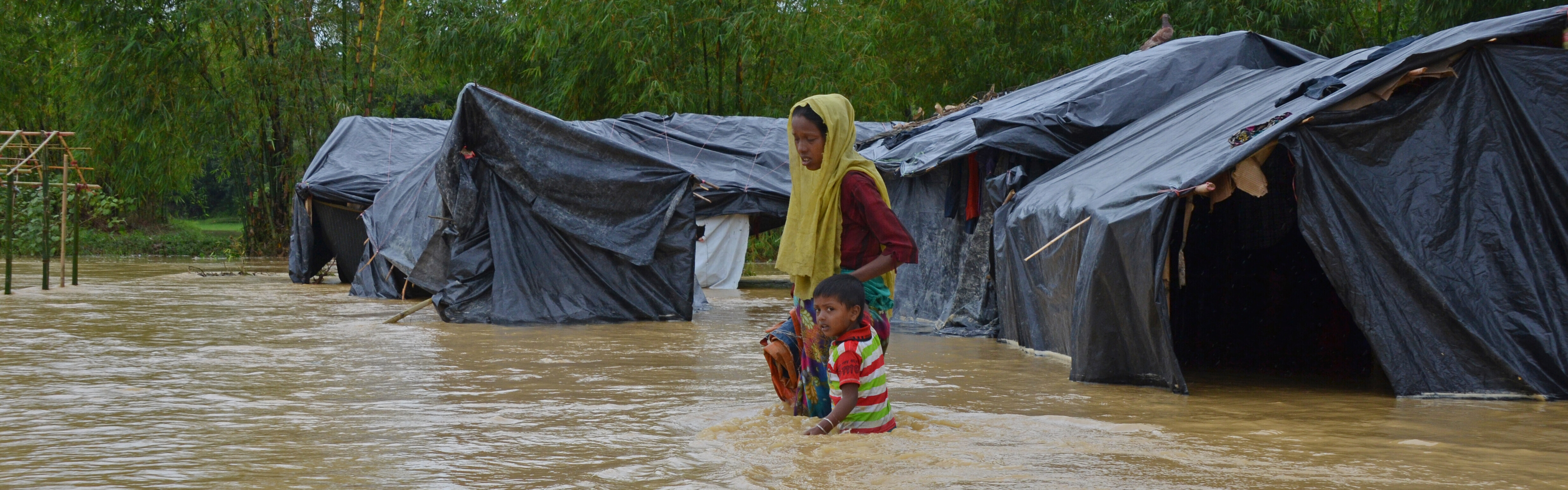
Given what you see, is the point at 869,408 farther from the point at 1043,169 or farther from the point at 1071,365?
the point at 1043,169

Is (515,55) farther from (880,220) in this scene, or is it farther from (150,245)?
(880,220)

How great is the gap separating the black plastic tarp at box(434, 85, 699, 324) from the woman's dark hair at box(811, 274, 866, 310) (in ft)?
20.2

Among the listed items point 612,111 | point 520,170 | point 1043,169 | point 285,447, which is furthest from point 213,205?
point 285,447

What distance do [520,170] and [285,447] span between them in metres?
6.21

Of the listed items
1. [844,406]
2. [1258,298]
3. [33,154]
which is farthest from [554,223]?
[844,406]

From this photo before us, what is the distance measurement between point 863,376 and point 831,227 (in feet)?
1.84

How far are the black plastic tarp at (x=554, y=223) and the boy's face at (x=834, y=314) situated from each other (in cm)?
616

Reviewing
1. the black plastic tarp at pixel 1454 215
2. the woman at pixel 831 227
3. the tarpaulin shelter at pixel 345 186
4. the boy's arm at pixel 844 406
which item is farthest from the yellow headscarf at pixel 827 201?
the tarpaulin shelter at pixel 345 186

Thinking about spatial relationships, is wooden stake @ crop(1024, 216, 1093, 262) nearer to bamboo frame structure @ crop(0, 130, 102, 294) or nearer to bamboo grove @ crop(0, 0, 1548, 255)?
bamboo frame structure @ crop(0, 130, 102, 294)

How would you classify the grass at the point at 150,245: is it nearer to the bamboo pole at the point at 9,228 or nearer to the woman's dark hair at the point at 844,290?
the bamboo pole at the point at 9,228

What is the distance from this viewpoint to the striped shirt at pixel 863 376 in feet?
13.5

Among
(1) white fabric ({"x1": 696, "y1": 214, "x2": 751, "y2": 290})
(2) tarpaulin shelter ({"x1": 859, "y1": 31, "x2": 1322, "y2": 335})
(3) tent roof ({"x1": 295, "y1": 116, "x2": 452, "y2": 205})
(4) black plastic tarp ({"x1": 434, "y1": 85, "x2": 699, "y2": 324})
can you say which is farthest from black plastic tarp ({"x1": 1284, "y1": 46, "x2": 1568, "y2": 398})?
(3) tent roof ({"x1": 295, "y1": 116, "x2": 452, "y2": 205})

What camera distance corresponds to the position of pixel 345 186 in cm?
1481

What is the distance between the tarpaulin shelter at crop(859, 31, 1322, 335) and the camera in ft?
29.7
